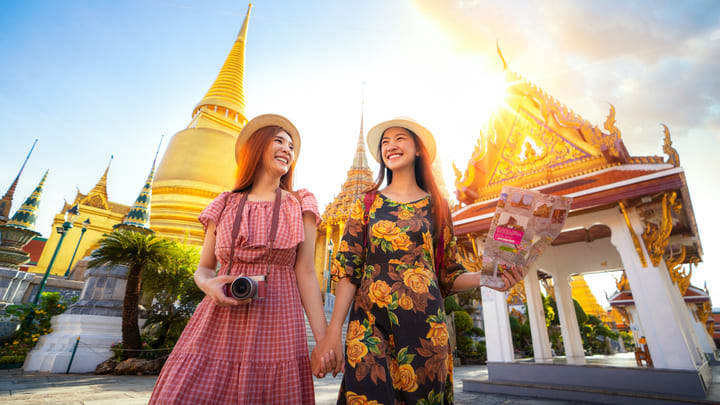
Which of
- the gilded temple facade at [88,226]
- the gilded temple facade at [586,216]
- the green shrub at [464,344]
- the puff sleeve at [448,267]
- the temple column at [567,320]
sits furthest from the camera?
the gilded temple facade at [88,226]

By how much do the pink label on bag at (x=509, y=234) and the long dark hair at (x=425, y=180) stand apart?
0.34 m

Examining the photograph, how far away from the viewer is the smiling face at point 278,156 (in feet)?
6.47

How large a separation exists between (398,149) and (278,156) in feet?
2.39

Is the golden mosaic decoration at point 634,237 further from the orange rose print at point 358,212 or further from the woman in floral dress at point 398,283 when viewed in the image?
the orange rose print at point 358,212

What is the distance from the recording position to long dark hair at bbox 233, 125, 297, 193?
196 centimetres

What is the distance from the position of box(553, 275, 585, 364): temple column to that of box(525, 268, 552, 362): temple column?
1.63m

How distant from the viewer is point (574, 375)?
5062mm

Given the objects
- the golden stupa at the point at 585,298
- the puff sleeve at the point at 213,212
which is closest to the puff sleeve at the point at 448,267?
the puff sleeve at the point at 213,212

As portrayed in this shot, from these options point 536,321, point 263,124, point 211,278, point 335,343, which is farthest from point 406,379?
point 536,321

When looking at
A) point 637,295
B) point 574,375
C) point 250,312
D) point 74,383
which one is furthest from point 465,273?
point 74,383

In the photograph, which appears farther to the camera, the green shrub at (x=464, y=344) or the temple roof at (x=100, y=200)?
the temple roof at (x=100, y=200)

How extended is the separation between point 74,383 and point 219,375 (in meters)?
5.96

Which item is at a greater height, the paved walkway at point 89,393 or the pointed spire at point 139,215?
the pointed spire at point 139,215

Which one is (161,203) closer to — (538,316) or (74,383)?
(74,383)
